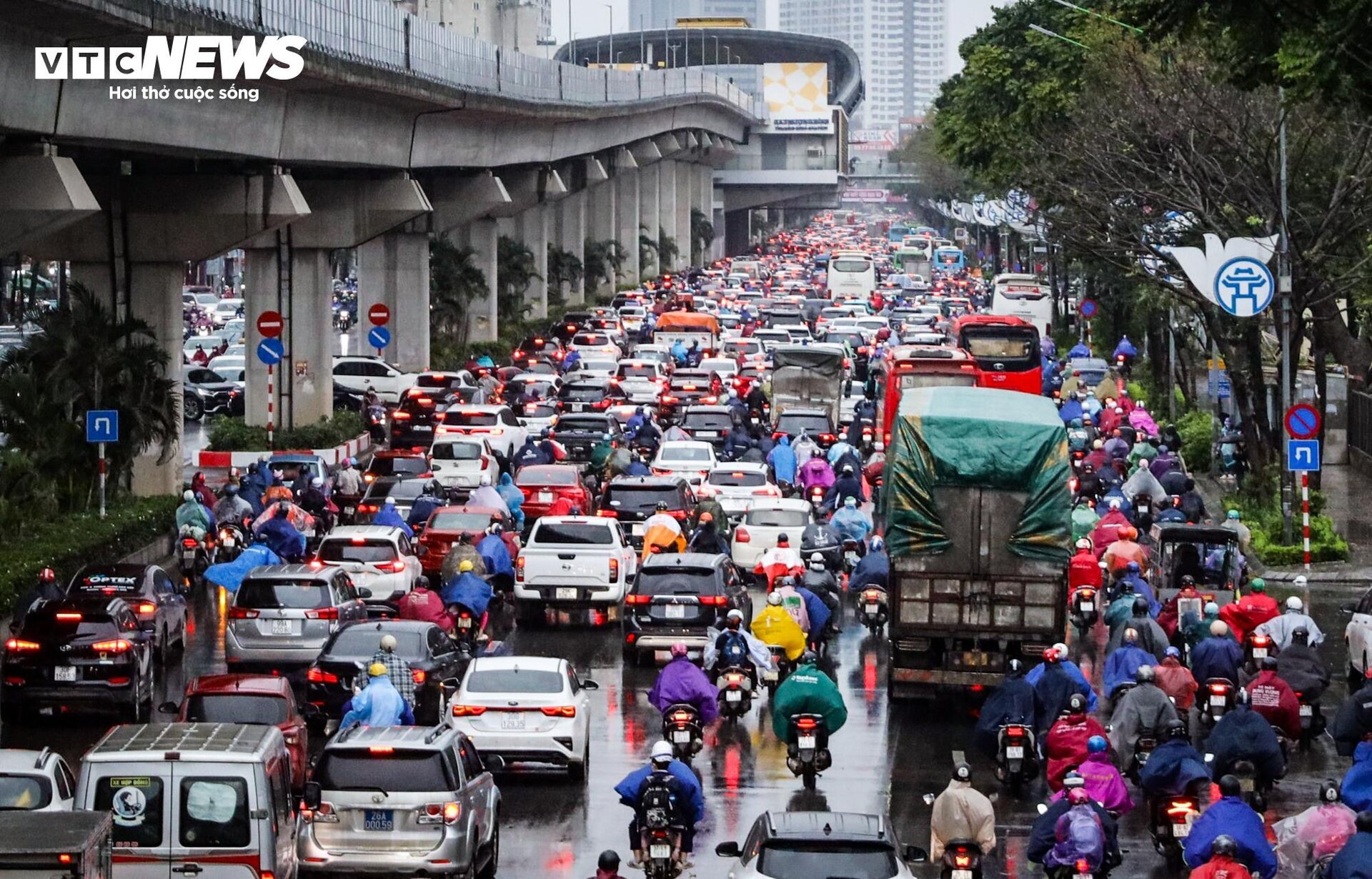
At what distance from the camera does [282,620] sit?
24.8 m

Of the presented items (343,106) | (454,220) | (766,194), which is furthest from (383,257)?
(766,194)

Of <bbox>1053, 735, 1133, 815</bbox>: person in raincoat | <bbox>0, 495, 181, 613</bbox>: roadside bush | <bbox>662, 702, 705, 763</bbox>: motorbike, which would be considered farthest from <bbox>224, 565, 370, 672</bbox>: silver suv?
<bbox>1053, 735, 1133, 815</bbox>: person in raincoat

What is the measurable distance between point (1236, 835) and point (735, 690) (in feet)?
27.3

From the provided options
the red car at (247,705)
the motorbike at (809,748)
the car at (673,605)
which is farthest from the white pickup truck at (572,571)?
the red car at (247,705)

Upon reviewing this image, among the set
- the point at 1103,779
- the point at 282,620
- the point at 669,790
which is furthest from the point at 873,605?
the point at 669,790

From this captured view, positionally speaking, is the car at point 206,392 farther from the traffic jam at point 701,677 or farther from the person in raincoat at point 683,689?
the person in raincoat at point 683,689

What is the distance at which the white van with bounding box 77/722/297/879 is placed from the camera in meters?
14.5

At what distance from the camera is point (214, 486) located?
44.1m

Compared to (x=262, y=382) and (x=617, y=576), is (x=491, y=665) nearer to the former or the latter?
(x=617, y=576)

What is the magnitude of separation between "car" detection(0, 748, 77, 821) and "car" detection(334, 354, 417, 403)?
41.2 meters

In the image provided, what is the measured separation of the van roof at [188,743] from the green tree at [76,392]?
18.8 metres

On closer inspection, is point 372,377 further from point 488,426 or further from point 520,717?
point 520,717

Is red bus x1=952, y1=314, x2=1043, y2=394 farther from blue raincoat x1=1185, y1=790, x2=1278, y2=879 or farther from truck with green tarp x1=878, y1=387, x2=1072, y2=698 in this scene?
blue raincoat x1=1185, y1=790, x2=1278, y2=879

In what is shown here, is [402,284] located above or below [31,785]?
above
